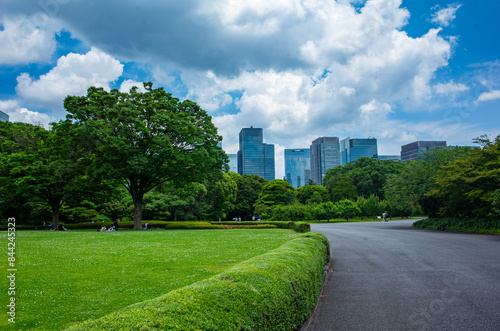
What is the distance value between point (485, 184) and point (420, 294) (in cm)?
2096

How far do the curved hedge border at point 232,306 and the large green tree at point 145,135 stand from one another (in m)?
22.5

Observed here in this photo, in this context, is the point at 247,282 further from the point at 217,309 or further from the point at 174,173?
the point at 174,173

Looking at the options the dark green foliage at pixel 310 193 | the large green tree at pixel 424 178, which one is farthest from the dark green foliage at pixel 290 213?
the dark green foliage at pixel 310 193

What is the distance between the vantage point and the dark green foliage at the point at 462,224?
75.5 feet

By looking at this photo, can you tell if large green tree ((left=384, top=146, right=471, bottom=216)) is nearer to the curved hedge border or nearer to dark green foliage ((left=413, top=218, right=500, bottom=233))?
dark green foliage ((left=413, top=218, right=500, bottom=233))

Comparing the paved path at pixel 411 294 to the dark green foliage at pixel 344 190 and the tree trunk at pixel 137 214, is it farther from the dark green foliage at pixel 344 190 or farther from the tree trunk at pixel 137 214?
the dark green foliage at pixel 344 190

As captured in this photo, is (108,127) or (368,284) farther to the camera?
(108,127)

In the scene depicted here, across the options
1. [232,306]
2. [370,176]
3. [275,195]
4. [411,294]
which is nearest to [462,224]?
[411,294]

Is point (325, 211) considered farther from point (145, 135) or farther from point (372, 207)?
point (145, 135)

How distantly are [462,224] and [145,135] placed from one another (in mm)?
27756

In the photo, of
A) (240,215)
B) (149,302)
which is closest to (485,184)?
(149,302)

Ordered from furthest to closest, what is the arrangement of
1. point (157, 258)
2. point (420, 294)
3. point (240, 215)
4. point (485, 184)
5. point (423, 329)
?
point (240, 215) < point (485, 184) < point (157, 258) < point (420, 294) < point (423, 329)

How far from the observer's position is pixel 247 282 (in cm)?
430

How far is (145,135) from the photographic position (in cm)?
2759
